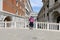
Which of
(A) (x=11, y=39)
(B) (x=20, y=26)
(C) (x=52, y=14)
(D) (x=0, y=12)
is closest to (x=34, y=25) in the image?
(B) (x=20, y=26)

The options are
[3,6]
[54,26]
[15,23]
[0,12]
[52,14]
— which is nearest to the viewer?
[54,26]

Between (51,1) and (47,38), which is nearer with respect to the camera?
(47,38)

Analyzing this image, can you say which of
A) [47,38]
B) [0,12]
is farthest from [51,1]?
[47,38]

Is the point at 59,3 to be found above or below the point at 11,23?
above

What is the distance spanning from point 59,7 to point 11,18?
9.06 m

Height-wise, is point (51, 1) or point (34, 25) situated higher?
point (51, 1)

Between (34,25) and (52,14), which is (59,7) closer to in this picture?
(52,14)

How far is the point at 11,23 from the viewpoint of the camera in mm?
20859

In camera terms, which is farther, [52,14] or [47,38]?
[52,14]

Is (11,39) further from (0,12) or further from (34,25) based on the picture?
(0,12)

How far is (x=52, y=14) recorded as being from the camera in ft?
93.2

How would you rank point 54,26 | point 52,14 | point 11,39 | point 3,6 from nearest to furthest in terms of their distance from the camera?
point 11,39, point 54,26, point 3,6, point 52,14

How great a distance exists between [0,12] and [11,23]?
296 centimetres

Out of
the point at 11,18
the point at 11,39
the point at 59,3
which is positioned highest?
the point at 59,3
